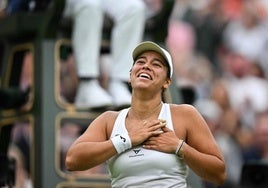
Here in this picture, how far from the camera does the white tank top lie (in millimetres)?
7055

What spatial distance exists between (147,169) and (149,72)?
0.53m

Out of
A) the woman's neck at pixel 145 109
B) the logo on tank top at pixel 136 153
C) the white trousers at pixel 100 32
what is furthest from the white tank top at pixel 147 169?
the white trousers at pixel 100 32

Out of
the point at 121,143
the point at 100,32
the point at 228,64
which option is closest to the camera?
the point at 121,143

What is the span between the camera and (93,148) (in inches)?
279

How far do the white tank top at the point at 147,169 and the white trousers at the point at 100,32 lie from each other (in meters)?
3.03

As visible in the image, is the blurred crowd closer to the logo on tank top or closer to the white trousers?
the white trousers

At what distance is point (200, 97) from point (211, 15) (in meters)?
1.94

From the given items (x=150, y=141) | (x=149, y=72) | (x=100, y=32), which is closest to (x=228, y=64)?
(x=100, y=32)

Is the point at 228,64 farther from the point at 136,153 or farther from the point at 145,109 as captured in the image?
the point at 136,153

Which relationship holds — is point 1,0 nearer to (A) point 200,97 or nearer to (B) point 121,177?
(A) point 200,97

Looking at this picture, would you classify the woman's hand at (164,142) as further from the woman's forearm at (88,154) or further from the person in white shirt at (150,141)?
the woman's forearm at (88,154)

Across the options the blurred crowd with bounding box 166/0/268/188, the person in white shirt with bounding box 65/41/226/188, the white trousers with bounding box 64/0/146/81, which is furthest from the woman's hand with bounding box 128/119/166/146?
the blurred crowd with bounding box 166/0/268/188

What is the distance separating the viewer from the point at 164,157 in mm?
7055

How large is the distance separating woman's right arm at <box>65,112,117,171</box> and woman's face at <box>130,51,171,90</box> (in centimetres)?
28
